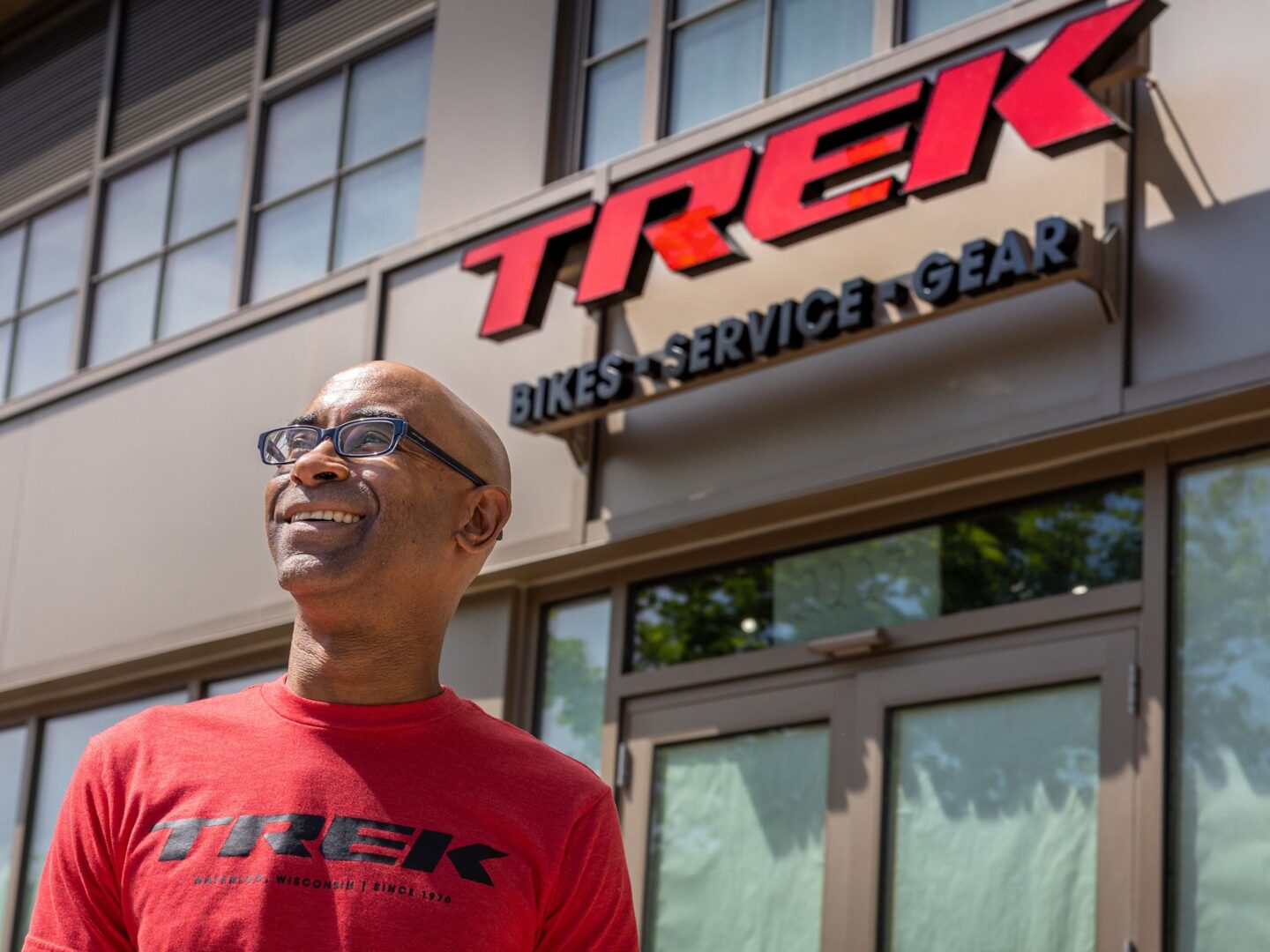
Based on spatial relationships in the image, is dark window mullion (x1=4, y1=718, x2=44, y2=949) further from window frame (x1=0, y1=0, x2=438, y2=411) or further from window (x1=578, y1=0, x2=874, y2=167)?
window (x1=578, y1=0, x2=874, y2=167)

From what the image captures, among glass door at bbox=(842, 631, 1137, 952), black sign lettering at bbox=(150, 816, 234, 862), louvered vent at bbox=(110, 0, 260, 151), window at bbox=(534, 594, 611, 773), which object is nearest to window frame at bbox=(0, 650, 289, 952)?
window at bbox=(534, 594, 611, 773)

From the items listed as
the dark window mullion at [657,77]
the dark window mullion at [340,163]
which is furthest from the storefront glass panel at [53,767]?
the dark window mullion at [657,77]

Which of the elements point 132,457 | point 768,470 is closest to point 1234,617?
point 768,470

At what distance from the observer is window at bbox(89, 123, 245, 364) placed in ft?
36.2

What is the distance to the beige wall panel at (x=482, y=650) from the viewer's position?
837 cm

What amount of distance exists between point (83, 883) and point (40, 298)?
10.5 m

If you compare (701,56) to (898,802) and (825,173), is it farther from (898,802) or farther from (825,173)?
(898,802)

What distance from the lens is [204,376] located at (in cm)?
1027

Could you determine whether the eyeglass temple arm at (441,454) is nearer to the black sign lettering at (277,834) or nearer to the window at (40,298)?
the black sign lettering at (277,834)

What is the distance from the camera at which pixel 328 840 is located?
7.54ft

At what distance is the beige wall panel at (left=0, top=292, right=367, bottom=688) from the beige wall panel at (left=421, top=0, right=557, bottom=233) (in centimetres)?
78

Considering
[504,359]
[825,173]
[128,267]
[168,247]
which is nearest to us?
[825,173]

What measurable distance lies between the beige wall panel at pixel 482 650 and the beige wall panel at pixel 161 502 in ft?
3.47

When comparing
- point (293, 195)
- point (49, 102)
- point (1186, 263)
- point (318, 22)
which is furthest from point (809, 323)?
point (49, 102)
